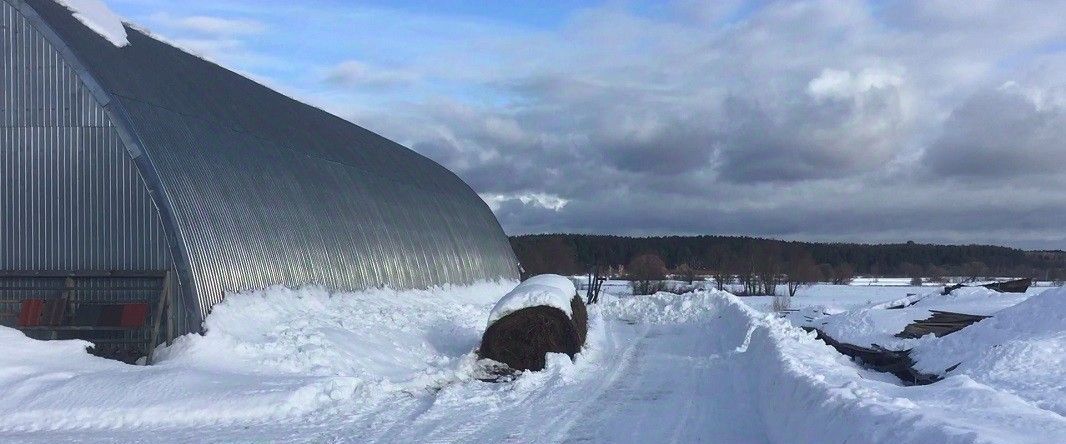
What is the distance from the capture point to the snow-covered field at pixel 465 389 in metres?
10.4

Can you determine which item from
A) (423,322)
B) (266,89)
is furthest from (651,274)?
(423,322)

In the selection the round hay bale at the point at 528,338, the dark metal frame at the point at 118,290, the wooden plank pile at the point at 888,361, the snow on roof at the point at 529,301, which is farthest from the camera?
the wooden plank pile at the point at 888,361

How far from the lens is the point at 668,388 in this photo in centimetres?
1697

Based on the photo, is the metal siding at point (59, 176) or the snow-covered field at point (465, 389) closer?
the snow-covered field at point (465, 389)

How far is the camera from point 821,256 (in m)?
178

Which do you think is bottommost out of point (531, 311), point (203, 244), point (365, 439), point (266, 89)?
point (365, 439)

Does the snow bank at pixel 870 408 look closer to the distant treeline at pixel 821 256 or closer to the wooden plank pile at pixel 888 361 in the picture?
the wooden plank pile at pixel 888 361

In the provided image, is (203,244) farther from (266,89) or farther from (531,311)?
(266,89)

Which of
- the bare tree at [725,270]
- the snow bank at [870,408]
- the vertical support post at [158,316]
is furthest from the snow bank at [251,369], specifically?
the bare tree at [725,270]

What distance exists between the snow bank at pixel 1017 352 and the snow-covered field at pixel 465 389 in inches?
2.5

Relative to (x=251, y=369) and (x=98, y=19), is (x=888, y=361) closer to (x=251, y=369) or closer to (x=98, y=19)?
(x=251, y=369)

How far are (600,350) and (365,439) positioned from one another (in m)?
13.1

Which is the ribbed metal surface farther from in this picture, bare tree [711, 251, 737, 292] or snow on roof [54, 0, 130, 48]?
bare tree [711, 251, 737, 292]

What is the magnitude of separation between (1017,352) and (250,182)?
18316mm
